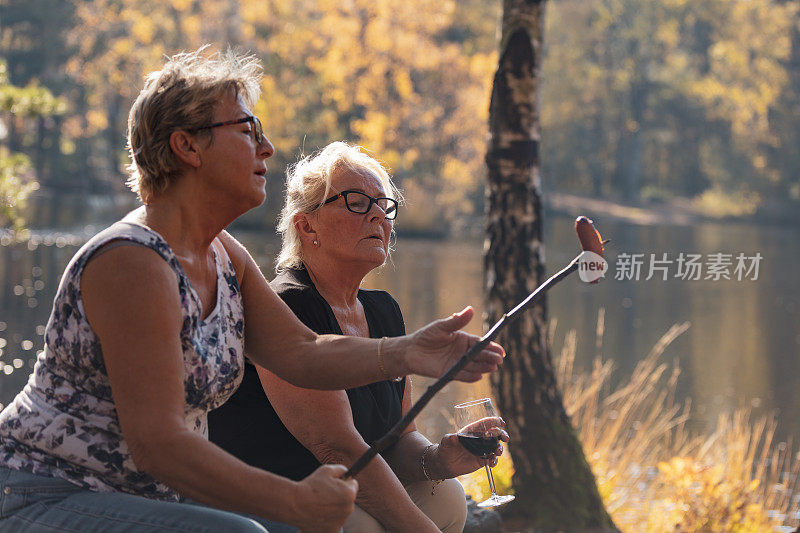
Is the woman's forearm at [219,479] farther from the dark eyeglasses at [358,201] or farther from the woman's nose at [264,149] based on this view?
the dark eyeglasses at [358,201]

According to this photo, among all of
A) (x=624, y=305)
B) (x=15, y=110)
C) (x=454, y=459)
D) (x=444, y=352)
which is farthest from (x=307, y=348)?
(x=624, y=305)

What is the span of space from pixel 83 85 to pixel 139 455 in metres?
34.6

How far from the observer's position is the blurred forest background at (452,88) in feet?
84.7

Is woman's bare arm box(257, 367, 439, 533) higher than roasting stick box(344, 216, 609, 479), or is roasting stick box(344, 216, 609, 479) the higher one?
roasting stick box(344, 216, 609, 479)

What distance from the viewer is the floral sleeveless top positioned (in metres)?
1.71

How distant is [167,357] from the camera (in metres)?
1.66

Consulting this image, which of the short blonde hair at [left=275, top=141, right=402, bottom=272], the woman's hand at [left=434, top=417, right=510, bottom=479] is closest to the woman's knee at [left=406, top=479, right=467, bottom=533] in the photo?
the woman's hand at [left=434, top=417, right=510, bottom=479]

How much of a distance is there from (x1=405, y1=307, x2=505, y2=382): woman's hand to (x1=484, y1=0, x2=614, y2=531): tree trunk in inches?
100.0

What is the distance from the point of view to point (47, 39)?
3044 cm

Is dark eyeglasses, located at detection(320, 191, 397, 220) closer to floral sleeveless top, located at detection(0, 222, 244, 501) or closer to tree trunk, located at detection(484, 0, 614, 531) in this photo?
floral sleeveless top, located at detection(0, 222, 244, 501)

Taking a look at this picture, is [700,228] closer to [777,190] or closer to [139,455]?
[777,190]

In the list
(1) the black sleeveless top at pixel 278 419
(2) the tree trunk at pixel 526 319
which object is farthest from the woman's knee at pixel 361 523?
(2) the tree trunk at pixel 526 319

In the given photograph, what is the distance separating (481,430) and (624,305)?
13.4 metres

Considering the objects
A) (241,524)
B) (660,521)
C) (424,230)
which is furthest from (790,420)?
(424,230)
